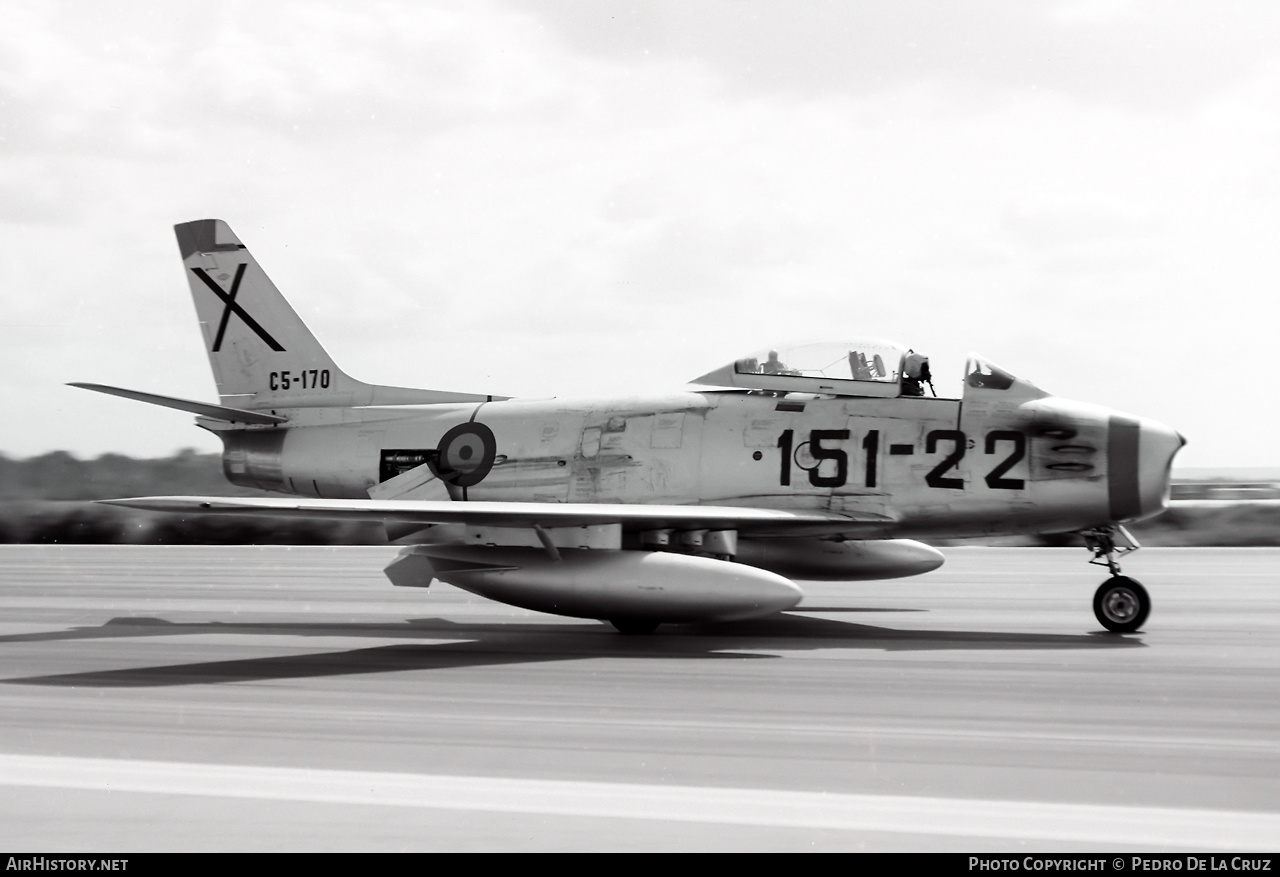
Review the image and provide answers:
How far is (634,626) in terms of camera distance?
11.4 meters

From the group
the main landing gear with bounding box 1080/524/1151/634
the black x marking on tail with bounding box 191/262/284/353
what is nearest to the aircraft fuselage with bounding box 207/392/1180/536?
the main landing gear with bounding box 1080/524/1151/634

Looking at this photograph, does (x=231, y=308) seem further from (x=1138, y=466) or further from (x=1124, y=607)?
(x=1124, y=607)

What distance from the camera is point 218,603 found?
15.0 meters

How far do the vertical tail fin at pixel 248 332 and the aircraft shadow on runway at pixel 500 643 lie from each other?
311 centimetres

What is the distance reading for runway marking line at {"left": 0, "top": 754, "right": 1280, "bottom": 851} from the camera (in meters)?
4.59

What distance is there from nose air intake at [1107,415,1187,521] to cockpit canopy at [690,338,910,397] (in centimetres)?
201

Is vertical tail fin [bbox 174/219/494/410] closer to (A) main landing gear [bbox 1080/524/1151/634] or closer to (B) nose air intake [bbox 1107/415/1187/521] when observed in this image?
(B) nose air intake [bbox 1107/415/1187/521]

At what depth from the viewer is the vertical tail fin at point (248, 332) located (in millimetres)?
14852

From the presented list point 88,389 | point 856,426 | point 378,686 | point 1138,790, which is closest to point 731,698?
point 378,686

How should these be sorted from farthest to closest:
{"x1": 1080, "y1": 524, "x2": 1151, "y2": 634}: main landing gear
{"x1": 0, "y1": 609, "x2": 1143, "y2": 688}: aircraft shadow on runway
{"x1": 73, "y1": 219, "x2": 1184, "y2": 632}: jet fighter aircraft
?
{"x1": 1080, "y1": 524, "x2": 1151, "y2": 634}: main landing gear < {"x1": 73, "y1": 219, "x2": 1184, "y2": 632}: jet fighter aircraft < {"x1": 0, "y1": 609, "x2": 1143, "y2": 688}: aircraft shadow on runway

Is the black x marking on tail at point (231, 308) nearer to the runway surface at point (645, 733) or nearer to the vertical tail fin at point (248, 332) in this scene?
the vertical tail fin at point (248, 332)

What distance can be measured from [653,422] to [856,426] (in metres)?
2.04

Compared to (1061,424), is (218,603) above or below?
below
